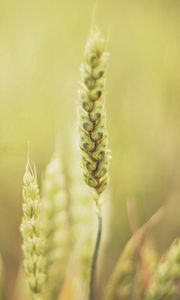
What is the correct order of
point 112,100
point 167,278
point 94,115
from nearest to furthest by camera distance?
point 94,115
point 167,278
point 112,100

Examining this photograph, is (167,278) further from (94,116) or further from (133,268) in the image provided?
(94,116)

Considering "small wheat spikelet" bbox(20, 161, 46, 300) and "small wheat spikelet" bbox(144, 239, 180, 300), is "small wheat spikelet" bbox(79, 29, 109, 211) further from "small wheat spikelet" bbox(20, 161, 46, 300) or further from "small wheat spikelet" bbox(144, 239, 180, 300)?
"small wheat spikelet" bbox(144, 239, 180, 300)

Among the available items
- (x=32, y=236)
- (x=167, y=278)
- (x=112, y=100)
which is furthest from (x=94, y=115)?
(x=112, y=100)

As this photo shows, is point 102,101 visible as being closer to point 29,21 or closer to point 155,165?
point 155,165

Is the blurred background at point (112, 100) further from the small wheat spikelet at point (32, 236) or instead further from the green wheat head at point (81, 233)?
the small wheat spikelet at point (32, 236)

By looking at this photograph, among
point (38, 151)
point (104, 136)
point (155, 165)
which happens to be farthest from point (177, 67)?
point (104, 136)

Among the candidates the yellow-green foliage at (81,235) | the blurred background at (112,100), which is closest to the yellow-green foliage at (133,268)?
the yellow-green foliage at (81,235)

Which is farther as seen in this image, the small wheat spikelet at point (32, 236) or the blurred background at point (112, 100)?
the blurred background at point (112, 100)
